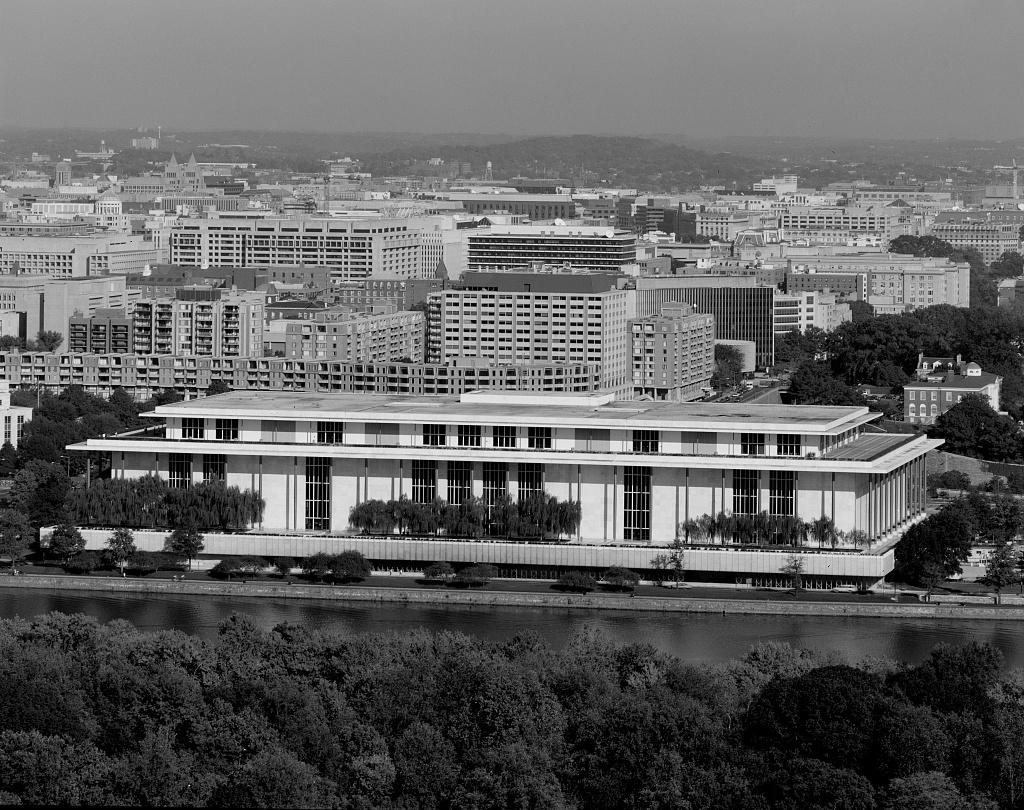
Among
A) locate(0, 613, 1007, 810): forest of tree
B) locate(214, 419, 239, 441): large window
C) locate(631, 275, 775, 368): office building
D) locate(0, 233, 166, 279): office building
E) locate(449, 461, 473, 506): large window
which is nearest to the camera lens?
locate(0, 613, 1007, 810): forest of tree

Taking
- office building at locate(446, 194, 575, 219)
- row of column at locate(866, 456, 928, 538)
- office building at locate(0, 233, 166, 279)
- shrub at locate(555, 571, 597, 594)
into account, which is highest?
office building at locate(446, 194, 575, 219)

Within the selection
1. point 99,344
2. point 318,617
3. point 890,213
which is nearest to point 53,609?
point 318,617

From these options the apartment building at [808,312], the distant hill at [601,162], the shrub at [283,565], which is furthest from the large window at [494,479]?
the distant hill at [601,162]

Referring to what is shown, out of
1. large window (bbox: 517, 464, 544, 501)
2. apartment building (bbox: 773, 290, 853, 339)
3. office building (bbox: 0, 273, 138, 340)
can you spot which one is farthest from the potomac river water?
apartment building (bbox: 773, 290, 853, 339)

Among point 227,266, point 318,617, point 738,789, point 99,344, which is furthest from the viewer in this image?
point 227,266

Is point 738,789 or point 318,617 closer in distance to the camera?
point 738,789

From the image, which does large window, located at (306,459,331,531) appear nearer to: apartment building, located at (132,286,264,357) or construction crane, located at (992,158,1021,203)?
apartment building, located at (132,286,264,357)

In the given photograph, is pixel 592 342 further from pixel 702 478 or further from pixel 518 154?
pixel 518 154
